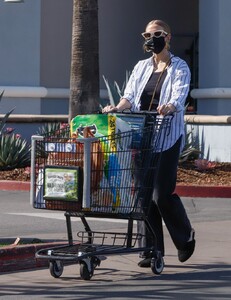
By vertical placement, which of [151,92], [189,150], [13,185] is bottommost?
[13,185]

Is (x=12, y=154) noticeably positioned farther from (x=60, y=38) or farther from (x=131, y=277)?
(x=131, y=277)

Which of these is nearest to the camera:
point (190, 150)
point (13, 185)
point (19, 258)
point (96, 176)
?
point (96, 176)

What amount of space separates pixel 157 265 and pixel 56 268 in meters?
0.90

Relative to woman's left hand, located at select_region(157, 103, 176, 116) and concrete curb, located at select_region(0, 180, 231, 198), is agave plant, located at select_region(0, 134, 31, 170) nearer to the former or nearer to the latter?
concrete curb, located at select_region(0, 180, 231, 198)

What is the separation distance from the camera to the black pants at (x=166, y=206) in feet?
28.6

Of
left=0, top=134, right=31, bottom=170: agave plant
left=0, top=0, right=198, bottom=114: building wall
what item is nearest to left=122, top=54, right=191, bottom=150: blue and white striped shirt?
left=0, top=134, right=31, bottom=170: agave plant

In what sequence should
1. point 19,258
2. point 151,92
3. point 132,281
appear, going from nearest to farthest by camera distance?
1. point 132,281
2. point 151,92
3. point 19,258

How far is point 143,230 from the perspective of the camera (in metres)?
8.98

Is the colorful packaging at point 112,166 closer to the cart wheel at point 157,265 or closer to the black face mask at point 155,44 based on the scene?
the cart wheel at point 157,265

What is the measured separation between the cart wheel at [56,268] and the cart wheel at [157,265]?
806mm

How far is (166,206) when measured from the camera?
884 cm

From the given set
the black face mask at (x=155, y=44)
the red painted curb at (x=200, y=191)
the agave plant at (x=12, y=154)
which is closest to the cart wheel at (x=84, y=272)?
the black face mask at (x=155, y=44)

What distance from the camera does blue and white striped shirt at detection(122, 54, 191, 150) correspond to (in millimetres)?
8734

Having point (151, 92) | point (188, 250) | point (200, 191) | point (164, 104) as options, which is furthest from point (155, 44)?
point (200, 191)
